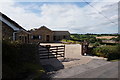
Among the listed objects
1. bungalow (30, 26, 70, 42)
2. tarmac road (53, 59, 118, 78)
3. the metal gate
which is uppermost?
bungalow (30, 26, 70, 42)

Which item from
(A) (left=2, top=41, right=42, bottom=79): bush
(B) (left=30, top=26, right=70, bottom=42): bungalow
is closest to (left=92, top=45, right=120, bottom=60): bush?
(A) (left=2, top=41, right=42, bottom=79): bush

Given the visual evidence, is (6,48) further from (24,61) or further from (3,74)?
(24,61)

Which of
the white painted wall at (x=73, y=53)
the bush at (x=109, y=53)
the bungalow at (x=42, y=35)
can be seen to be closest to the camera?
the bush at (x=109, y=53)

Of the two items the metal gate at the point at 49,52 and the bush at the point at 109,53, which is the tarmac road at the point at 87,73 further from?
the bush at the point at 109,53

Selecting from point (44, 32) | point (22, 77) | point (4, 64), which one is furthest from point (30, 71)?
point (44, 32)

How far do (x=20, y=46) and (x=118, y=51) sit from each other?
13674mm

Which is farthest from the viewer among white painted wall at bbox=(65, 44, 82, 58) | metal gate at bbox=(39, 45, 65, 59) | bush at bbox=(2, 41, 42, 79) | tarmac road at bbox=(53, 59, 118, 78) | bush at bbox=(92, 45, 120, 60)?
white painted wall at bbox=(65, 44, 82, 58)

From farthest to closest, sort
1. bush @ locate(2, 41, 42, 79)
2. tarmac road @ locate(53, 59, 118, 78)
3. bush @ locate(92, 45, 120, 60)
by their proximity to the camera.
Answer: bush @ locate(92, 45, 120, 60) → tarmac road @ locate(53, 59, 118, 78) → bush @ locate(2, 41, 42, 79)

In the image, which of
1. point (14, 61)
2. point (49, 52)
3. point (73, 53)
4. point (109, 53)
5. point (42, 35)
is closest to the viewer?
point (14, 61)

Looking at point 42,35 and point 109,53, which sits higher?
point 42,35

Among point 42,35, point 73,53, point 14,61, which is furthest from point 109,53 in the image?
point 42,35

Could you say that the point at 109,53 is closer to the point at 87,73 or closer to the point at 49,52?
the point at 49,52

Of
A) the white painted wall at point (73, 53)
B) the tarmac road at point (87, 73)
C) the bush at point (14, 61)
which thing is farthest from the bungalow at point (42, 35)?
the tarmac road at point (87, 73)

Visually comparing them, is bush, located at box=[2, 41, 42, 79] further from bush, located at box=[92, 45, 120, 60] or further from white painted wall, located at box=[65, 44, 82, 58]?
bush, located at box=[92, 45, 120, 60]
